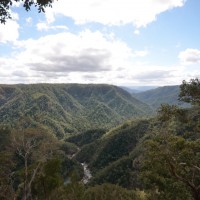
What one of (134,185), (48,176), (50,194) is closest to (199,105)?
(48,176)

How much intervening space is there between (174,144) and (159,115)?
9.27 ft

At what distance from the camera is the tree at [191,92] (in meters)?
26.7

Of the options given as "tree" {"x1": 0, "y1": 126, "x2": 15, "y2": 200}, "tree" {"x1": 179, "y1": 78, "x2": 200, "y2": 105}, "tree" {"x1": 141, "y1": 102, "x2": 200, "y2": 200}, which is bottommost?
"tree" {"x1": 0, "y1": 126, "x2": 15, "y2": 200}

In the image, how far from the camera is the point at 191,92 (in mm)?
26984

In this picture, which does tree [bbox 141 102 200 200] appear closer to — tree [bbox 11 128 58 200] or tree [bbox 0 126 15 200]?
tree [bbox 11 128 58 200]

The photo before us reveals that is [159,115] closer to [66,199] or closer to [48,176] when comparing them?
[48,176]

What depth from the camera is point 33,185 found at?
61.8 metres

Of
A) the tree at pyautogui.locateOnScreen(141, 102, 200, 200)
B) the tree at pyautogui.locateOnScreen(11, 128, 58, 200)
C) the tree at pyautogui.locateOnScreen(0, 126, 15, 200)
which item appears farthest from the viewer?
the tree at pyautogui.locateOnScreen(0, 126, 15, 200)

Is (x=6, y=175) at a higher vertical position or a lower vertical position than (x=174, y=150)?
lower

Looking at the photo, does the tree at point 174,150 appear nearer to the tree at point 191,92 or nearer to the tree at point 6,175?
the tree at point 191,92

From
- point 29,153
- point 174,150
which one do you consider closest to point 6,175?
point 29,153

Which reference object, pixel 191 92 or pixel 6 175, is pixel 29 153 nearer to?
pixel 6 175

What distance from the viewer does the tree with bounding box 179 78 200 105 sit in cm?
2673

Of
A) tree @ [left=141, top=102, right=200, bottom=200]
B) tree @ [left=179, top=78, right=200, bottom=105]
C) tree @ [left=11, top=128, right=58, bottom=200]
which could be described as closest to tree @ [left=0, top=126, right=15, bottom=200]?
tree @ [left=11, top=128, right=58, bottom=200]
